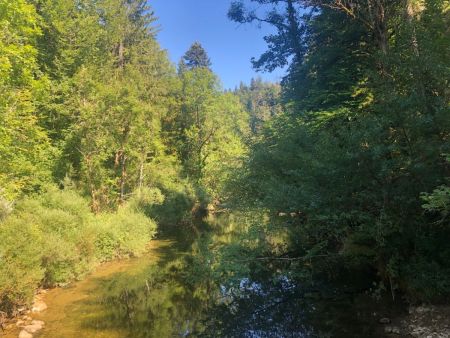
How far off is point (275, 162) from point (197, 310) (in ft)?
23.4

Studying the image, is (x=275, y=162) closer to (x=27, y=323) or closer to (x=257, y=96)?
(x=27, y=323)

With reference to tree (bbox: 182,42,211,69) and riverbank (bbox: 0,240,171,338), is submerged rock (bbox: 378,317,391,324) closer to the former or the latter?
riverbank (bbox: 0,240,171,338)

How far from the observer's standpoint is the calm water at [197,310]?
9547 mm

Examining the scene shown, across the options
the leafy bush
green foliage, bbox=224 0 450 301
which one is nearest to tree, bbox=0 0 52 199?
the leafy bush

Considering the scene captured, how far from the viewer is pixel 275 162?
1581 centimetres

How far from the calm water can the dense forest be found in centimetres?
82

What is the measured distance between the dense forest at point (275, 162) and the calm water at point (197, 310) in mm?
821

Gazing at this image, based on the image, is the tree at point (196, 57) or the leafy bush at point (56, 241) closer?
the leafy bush at point (56, 241)

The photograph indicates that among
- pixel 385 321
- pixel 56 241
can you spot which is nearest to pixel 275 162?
pixel 385 321

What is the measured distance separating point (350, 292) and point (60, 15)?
26.2 metres

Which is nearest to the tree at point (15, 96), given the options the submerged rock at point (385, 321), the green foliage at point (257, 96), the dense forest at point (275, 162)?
the dense forest at point (275, 162)

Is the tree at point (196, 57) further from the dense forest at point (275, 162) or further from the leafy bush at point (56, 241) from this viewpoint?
the leafy bush at point (56, 241)

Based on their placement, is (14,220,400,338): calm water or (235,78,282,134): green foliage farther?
(235,78,282,134): green foliage

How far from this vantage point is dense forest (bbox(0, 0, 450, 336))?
8.83 m
